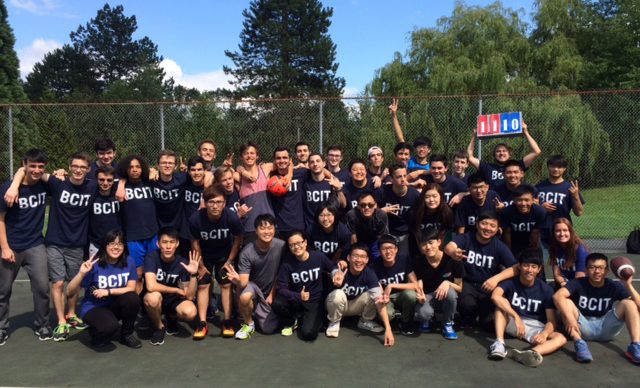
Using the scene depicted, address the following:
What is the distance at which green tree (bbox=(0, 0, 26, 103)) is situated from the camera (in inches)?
817

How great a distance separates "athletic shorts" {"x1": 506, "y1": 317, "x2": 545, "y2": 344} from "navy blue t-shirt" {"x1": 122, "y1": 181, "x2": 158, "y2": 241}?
3.95 meters

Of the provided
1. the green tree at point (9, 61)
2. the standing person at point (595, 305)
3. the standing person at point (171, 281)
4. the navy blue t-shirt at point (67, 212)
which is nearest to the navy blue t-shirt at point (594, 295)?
the standing person at point (595, 305)

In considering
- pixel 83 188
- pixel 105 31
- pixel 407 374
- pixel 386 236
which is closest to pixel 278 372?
pixel 407 374

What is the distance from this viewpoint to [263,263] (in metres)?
5.11

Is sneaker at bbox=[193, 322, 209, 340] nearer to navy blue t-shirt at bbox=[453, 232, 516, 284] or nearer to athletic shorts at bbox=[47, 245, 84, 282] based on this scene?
athletic shorts at bbox=[47, 245, 84, 282]

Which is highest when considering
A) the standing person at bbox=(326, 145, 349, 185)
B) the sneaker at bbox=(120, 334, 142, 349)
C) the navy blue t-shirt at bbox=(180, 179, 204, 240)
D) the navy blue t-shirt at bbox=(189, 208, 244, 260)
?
the standing person at bbox=(326, 145, 349, 185)

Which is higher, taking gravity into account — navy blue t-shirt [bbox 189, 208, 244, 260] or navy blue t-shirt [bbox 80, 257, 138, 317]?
navy blue t-shirt [bbox 189, 208, 244, 260]

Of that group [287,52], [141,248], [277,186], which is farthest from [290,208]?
[287,52]

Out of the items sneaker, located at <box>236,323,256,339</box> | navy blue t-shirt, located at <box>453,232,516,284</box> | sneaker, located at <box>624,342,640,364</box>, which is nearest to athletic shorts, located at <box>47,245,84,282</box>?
sneaker, located at <box>236,323,256,339</box>

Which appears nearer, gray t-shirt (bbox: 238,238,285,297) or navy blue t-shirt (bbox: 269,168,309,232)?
gray t-shirt (bbox: 238,238,285,297)

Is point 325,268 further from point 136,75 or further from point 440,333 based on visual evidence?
point 136,75

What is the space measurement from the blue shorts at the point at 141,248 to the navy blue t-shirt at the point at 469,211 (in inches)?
139

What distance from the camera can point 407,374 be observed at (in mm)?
3988

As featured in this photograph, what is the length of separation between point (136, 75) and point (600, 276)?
5923cm
